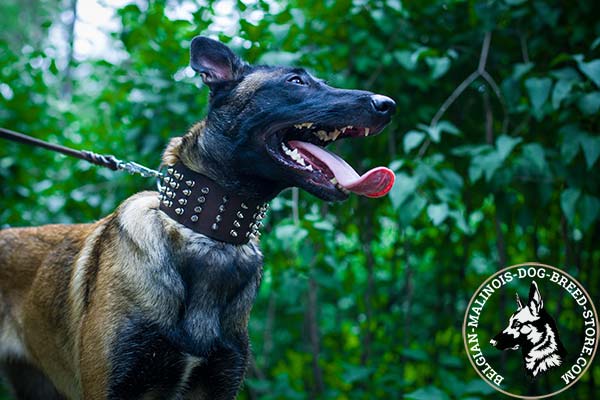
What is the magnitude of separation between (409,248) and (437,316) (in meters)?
0.55

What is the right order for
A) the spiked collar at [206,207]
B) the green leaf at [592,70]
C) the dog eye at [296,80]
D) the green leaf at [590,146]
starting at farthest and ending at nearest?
1. the green leaf at [590,146]
2. the green leaf at [592,70]
3. the dog eye at [296,80]
4. the spiked collar at [206,207]

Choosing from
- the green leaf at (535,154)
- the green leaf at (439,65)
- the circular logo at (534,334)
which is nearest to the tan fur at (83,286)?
the green leaf at (439,65)

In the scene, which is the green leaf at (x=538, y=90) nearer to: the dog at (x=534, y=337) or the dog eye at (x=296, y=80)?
the dog at (x=534, y=337)

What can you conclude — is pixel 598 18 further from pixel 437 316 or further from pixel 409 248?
pixel 437 316

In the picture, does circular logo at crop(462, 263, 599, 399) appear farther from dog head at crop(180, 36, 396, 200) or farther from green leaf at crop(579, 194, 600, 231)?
dog head at crop(180, 36, 396, 200)

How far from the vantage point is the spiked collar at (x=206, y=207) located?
2.06 metres

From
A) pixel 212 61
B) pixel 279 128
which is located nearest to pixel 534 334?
pixel 279 128

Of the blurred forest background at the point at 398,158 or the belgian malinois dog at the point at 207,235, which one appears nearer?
the belgian malinois dog at the point at 207,235

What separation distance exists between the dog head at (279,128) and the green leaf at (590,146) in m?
1.17

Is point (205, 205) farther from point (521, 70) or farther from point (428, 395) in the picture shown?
point (521, 70)

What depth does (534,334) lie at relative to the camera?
10.5 ft

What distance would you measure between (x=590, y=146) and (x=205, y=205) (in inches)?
70.6

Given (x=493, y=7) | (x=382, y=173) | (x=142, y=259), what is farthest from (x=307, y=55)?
(x=142, y=259)

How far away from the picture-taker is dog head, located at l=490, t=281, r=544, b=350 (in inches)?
125
